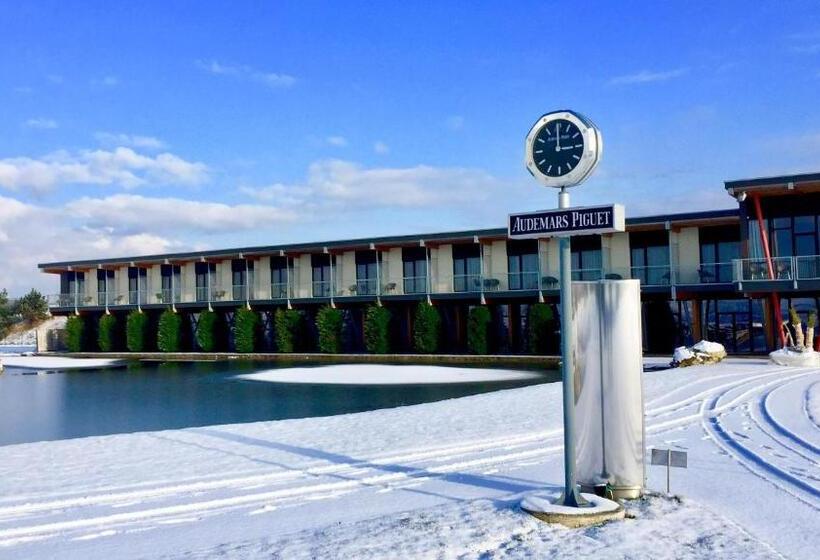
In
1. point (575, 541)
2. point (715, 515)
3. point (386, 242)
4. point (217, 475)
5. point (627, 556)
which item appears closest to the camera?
point (627, 556)

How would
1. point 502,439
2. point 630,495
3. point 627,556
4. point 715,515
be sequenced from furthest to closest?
point 502,439, point 630,495, point 715,515, point 627,556

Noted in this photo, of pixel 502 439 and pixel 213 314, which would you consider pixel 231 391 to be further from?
pixel 213 314

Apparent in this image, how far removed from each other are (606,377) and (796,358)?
1725cm

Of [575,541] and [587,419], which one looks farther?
[587,419]

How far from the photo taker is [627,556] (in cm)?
545

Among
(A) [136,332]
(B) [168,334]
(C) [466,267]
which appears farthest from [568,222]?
(A) [136,332]

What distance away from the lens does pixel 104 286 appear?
4941 cm

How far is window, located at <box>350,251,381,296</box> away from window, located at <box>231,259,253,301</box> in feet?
21.1

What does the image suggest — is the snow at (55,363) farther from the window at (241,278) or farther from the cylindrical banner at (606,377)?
the cylindrical banner at (606,377)

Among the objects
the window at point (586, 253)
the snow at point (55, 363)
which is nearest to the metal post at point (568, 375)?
the window at point (586, 253)

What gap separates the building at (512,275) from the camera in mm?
27234

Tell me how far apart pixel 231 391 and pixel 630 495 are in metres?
17.3

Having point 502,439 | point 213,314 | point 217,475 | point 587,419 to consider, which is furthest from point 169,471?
point 213,314

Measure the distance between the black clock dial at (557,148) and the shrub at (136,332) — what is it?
41290 millimetres
